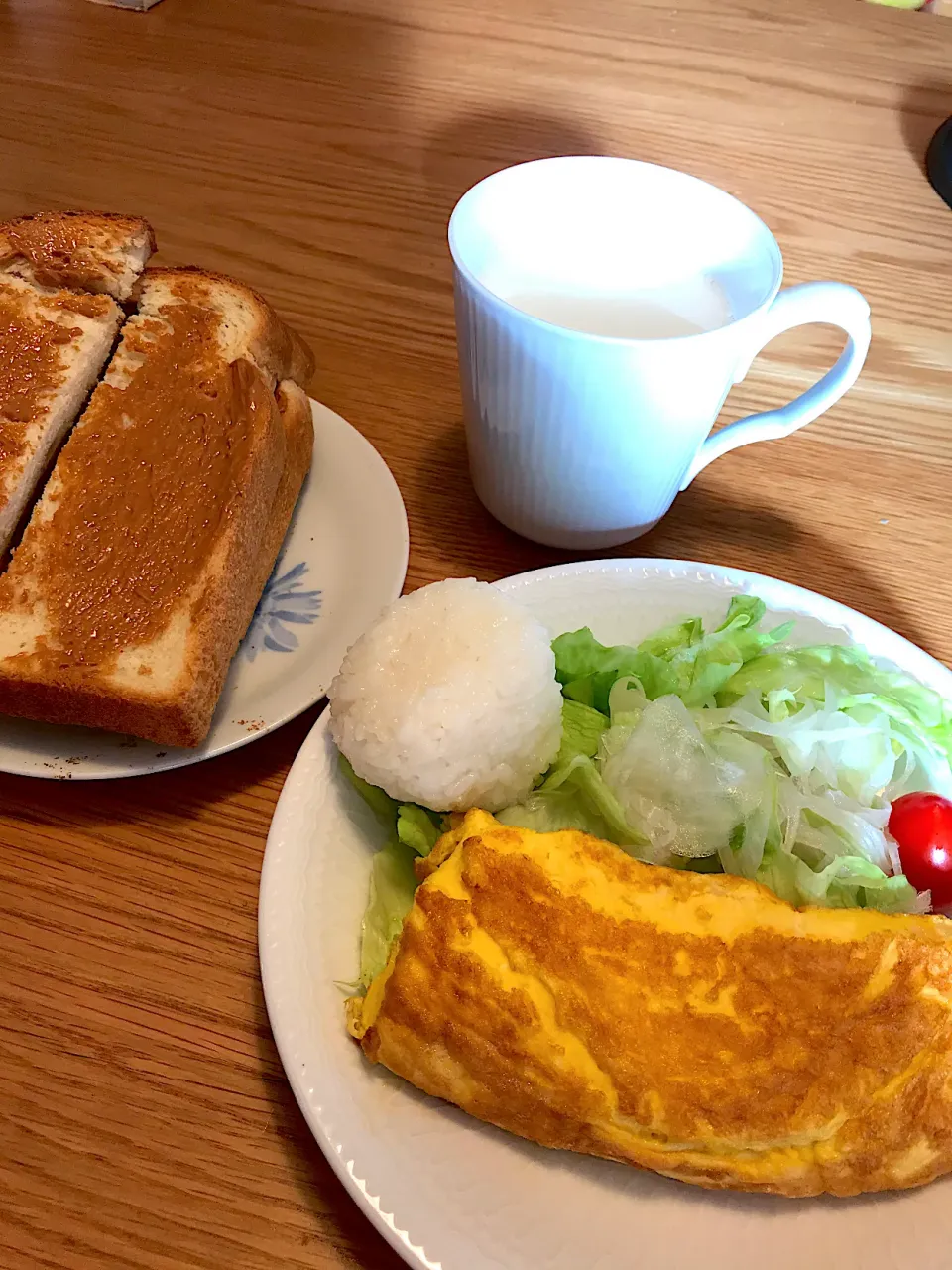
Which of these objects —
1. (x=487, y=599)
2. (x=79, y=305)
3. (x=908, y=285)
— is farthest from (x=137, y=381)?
(x=908, y=285)

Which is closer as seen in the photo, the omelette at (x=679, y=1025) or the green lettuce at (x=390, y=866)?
the omelette at (x=679, y=1025)

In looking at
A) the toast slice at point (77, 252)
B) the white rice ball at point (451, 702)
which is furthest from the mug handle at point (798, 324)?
the toast slice at point (77, 252)

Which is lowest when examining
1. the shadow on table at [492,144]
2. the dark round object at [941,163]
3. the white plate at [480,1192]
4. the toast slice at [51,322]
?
the white plate at [480,1192]

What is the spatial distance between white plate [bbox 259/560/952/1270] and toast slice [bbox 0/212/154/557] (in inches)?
24.6

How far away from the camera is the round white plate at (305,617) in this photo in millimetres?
976

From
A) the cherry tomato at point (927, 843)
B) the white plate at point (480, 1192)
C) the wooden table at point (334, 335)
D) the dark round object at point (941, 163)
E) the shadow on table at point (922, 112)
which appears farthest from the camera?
the shadow on table at point (922, 112)

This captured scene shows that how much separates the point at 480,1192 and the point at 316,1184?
148 millimetres

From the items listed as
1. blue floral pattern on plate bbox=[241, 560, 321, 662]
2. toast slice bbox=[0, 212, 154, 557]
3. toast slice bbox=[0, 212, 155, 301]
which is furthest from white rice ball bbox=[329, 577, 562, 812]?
toast slice bbox=[0, 212, 155, 301]

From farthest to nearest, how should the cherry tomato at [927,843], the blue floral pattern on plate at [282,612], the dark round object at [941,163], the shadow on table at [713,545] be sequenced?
the dark round object at [941,163] → the shadow on table at [713,545] → the blue floral pattern on plate at [282,612] → the cherry tomato at [927,843]

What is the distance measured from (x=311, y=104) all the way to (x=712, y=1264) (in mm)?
2062

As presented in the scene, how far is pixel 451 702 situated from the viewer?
84cm

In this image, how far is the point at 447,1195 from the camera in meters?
0.68

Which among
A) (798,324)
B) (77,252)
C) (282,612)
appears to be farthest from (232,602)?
(798,324)

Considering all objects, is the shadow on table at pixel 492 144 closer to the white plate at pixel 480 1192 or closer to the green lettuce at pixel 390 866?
the green lettuce at pixel 390 866
